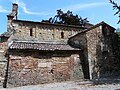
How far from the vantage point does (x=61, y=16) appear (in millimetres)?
29766

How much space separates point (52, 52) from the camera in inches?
664

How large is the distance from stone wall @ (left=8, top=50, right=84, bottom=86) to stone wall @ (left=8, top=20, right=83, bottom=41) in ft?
12.1

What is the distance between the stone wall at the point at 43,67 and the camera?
15219 mm

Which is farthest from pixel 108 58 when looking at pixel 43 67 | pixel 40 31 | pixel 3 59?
pixel 3 59

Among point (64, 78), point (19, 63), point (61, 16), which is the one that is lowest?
point (64, 78)

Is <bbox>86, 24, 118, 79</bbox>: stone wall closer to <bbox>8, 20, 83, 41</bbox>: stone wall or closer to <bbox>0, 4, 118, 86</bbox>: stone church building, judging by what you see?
<bbox>0, 4, 118, 86</bbox>: stone church building

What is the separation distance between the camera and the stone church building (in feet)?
50.1

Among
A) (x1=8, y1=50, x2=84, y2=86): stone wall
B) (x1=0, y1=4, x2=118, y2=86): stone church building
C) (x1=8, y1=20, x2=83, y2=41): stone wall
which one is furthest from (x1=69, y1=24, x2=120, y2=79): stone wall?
(x1=8, y1=20, x2=83, y2=41): stone wall

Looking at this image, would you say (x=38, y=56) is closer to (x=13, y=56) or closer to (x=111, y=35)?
(x=13, y=56)

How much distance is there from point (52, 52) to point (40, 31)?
4.18 metres

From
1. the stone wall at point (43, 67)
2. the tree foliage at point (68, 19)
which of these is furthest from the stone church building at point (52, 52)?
the tree foliage at point (68, 19)

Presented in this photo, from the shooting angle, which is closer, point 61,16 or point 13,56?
point 13,56

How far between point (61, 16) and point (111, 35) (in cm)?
1128

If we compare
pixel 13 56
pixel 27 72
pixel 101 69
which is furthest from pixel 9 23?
pixel 101 69
